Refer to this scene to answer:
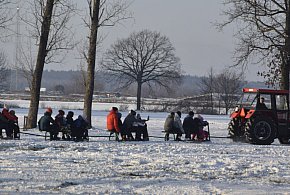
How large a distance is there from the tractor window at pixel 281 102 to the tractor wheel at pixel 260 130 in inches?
33.9

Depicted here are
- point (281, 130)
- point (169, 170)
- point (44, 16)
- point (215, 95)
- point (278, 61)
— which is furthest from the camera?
point (215, 95)

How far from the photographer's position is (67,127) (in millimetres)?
21672

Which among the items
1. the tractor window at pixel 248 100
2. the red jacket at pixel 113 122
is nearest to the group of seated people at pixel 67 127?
the red jacket at pixel 113 122

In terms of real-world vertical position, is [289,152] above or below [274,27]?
below

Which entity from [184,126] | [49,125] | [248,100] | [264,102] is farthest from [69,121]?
[264,102]

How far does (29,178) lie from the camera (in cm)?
A: 1181

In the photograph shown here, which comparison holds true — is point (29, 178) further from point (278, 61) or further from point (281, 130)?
point (278, 61)

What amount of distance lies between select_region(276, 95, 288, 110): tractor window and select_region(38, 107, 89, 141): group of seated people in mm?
7039

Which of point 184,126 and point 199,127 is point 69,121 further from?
point 199,127

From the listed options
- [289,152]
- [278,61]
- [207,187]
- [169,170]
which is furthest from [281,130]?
[207,187]

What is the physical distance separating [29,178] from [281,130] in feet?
42.2

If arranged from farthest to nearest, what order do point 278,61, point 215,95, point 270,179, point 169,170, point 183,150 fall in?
1. point 215,95
2. point 278,61
3. point 183,150
4. point 169,170
5. point 270,179

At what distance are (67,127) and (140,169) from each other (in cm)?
840

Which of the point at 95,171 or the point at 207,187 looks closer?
the point at 207,187
